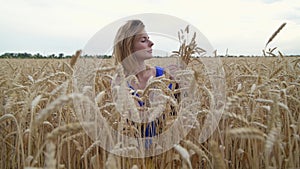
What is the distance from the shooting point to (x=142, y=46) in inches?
117

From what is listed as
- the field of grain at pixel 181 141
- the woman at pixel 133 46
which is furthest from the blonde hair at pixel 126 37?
the field of grain at pixel 181 141

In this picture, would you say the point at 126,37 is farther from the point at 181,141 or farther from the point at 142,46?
the point at 181,141

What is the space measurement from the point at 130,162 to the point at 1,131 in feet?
3.69

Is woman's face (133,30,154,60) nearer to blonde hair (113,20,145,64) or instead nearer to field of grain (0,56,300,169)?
blonde hair (113,20,145,64)

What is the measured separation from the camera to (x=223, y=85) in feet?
6.80

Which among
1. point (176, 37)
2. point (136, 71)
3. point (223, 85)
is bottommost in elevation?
point (223, 85)

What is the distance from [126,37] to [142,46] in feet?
0.70

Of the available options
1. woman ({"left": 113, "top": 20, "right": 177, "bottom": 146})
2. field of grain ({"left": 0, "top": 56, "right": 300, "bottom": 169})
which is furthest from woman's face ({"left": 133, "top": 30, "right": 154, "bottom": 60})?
field of grain ({"left": 0, "top": 56, "right": 300, "bottom": 169})

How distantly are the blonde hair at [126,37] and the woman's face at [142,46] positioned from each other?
0.04 metres

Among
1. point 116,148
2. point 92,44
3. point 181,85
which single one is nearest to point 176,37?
point 181,85

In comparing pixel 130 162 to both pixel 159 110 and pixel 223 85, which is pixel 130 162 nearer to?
pixel 159 110

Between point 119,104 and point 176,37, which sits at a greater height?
point 176,37

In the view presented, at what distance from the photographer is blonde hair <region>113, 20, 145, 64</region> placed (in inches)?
119

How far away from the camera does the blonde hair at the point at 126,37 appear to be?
3.03 m
